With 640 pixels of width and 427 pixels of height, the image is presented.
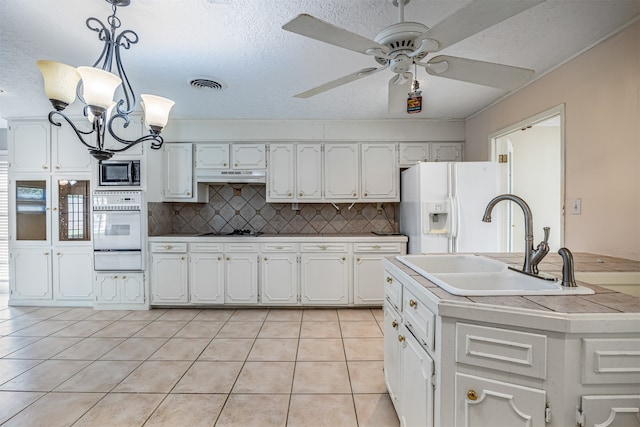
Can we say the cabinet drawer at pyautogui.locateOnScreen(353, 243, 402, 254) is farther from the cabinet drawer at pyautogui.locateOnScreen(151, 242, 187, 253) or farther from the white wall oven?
the white wall oven

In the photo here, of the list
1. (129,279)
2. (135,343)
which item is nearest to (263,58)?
(135,343)

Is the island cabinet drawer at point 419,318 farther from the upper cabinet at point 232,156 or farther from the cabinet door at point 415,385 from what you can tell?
the upper cabinet at point 232,156

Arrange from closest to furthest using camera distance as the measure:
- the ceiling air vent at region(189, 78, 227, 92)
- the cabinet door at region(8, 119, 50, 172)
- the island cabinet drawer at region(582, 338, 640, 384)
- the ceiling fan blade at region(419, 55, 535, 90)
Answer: the island cabinet drawer at region(582, 338, 640, 384)
the ceiling fan blade at region(419, 55, 535, 90)
the ceiling air vent at region(189, 78, 227, 92)
the cabinet door at region(8, 119, 50, 172)

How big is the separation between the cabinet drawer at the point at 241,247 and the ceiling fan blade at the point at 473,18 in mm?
2784

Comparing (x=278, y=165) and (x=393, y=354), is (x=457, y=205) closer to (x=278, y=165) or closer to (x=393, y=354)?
(x=393, y=354)

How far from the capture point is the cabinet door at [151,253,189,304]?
11.3 feet

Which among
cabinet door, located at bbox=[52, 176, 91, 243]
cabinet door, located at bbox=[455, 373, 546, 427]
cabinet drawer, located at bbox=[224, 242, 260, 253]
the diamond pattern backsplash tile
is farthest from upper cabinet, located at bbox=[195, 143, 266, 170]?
cabinet door, located at bbox=[455, 373, 546, 427]

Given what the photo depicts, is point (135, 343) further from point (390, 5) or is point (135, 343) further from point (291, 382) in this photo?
point (390, 5)

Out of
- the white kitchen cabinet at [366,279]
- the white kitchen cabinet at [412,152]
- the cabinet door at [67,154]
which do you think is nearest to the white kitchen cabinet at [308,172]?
the white kitchen cabinet at [366,279]

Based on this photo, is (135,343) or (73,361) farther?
(135,343)

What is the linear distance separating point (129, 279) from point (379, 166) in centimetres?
337

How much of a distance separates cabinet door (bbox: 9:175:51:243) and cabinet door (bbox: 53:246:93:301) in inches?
12.7

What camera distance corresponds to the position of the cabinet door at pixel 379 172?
12.0ft

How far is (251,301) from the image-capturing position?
11.3 feet
